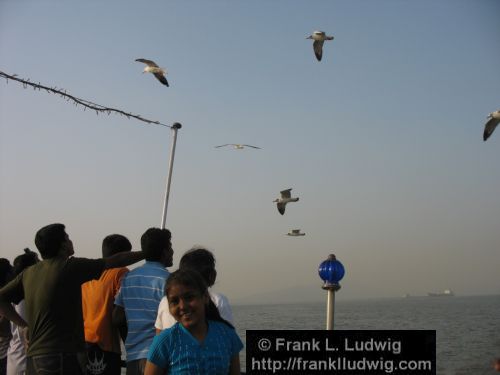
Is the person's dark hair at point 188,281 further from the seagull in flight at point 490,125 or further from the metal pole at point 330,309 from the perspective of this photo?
the seagull in flight at point 490,125

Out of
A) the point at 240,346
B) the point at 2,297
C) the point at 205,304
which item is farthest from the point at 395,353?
the point at 2,297

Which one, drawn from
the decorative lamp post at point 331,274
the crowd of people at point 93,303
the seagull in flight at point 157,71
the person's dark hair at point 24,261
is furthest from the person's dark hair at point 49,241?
the seagull in flight at point 157,71

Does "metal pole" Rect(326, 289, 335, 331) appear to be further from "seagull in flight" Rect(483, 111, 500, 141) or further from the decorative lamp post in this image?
"seagull in flight" Rect(483, 111, 500, 141)

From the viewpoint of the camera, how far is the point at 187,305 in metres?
3.08

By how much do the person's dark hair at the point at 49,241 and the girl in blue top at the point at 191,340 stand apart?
1.66m

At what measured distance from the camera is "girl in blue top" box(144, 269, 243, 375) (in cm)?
301

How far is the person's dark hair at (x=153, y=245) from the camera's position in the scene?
4.50 meters

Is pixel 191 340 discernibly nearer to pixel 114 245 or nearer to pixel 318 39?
pixel 114 245

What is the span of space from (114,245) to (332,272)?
1.98 m

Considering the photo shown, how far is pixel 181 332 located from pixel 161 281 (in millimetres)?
1331

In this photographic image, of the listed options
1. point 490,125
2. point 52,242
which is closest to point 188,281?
point 52,242

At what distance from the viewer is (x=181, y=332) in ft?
10.0

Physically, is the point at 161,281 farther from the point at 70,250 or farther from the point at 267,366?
the point at 267,366

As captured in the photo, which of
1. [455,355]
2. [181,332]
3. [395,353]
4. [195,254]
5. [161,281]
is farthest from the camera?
[455,355]
